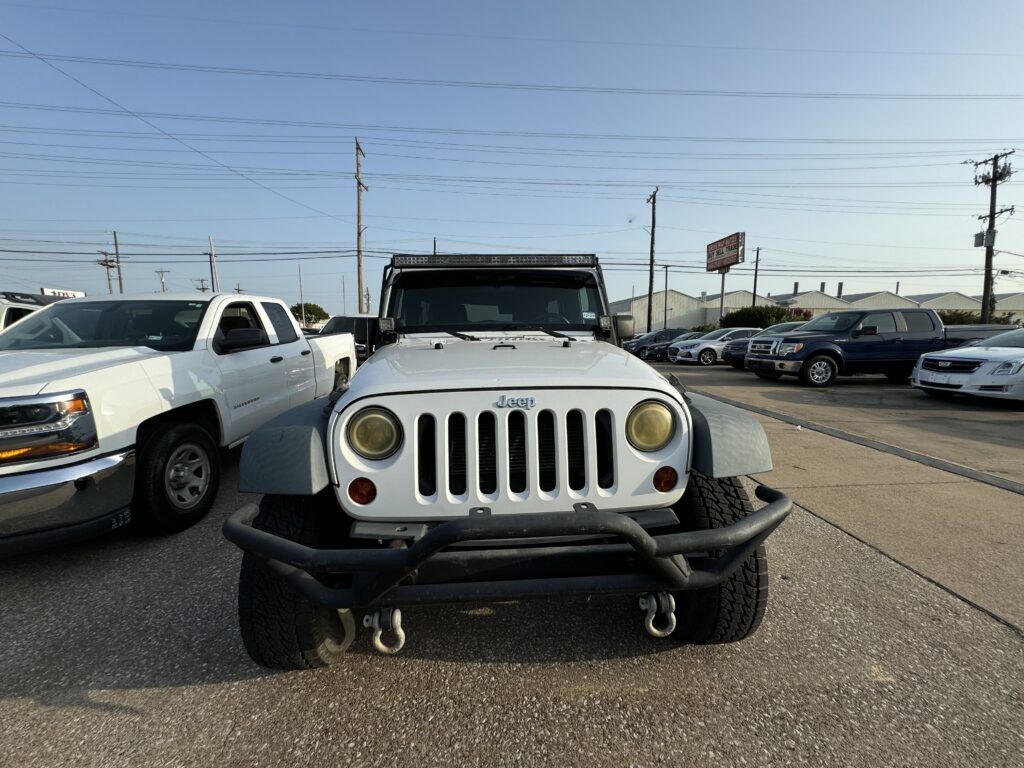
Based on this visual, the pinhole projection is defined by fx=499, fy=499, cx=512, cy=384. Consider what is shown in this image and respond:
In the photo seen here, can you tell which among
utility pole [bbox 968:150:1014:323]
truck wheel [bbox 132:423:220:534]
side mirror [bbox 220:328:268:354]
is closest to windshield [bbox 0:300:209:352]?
side mirror [bbox 220:328:268:354]

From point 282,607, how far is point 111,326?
11.3ft

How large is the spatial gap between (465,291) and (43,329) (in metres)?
3.34

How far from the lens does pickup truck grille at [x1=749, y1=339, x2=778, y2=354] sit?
1172 centimetres

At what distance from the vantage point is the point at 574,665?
2035mm

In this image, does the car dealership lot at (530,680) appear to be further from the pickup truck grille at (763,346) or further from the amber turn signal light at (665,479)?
the pickup truck grille at (763,346)

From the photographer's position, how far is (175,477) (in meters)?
3.31

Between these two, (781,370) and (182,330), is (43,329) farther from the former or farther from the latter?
(781,370)

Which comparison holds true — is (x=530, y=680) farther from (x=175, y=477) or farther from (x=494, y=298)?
(x=175, y=477)

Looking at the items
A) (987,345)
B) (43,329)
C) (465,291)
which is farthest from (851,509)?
(987,345)

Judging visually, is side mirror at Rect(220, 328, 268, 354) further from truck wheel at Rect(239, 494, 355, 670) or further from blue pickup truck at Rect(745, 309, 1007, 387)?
blue pickup truck at Rect(745, 309, 1007, 387)

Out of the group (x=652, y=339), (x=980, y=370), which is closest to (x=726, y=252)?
(x=652, y=339)

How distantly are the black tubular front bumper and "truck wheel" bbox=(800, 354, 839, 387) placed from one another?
10.8 m

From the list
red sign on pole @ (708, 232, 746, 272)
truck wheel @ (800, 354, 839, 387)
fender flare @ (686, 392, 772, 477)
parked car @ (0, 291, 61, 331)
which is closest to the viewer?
fender flare @ (686, 392, 772, 477)

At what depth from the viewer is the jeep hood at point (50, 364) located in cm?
259
